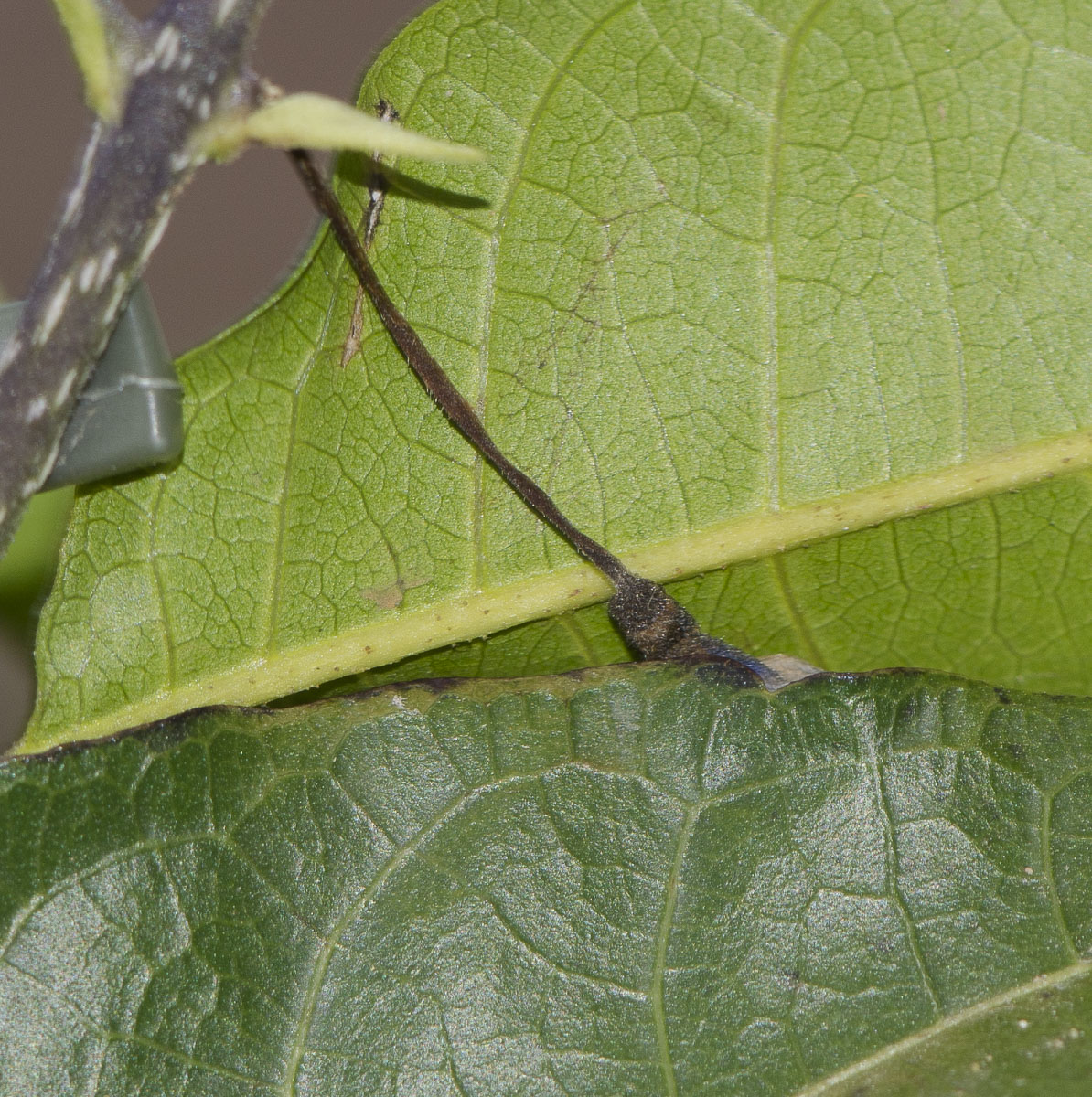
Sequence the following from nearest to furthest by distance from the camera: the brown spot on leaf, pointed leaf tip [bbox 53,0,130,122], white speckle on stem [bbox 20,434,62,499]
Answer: pointed leaf tip [bbox 53,0,130,122]
white speckle on stem [bbox 20,434,62,499]
the brown spot on leaf

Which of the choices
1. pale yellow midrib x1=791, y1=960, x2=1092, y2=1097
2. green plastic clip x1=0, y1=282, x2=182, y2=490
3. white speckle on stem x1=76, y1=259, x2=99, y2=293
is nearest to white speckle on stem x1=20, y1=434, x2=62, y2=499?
green plastic clip x1=0, y1=282, x2=182, y2=490

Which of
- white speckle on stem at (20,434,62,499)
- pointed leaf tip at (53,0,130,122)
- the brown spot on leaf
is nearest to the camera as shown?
pointed leaf tip at (53,0,130,122)

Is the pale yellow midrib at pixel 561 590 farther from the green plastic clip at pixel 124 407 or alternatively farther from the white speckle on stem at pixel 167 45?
the white speckle on stem at pixel 167 45

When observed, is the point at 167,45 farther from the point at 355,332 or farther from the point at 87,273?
the point at 355,332

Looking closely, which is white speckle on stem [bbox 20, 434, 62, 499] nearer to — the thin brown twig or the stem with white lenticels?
the stem with white lenticels

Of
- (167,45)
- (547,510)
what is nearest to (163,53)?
(167,45)

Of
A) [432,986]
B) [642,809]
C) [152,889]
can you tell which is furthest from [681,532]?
[152,889]
